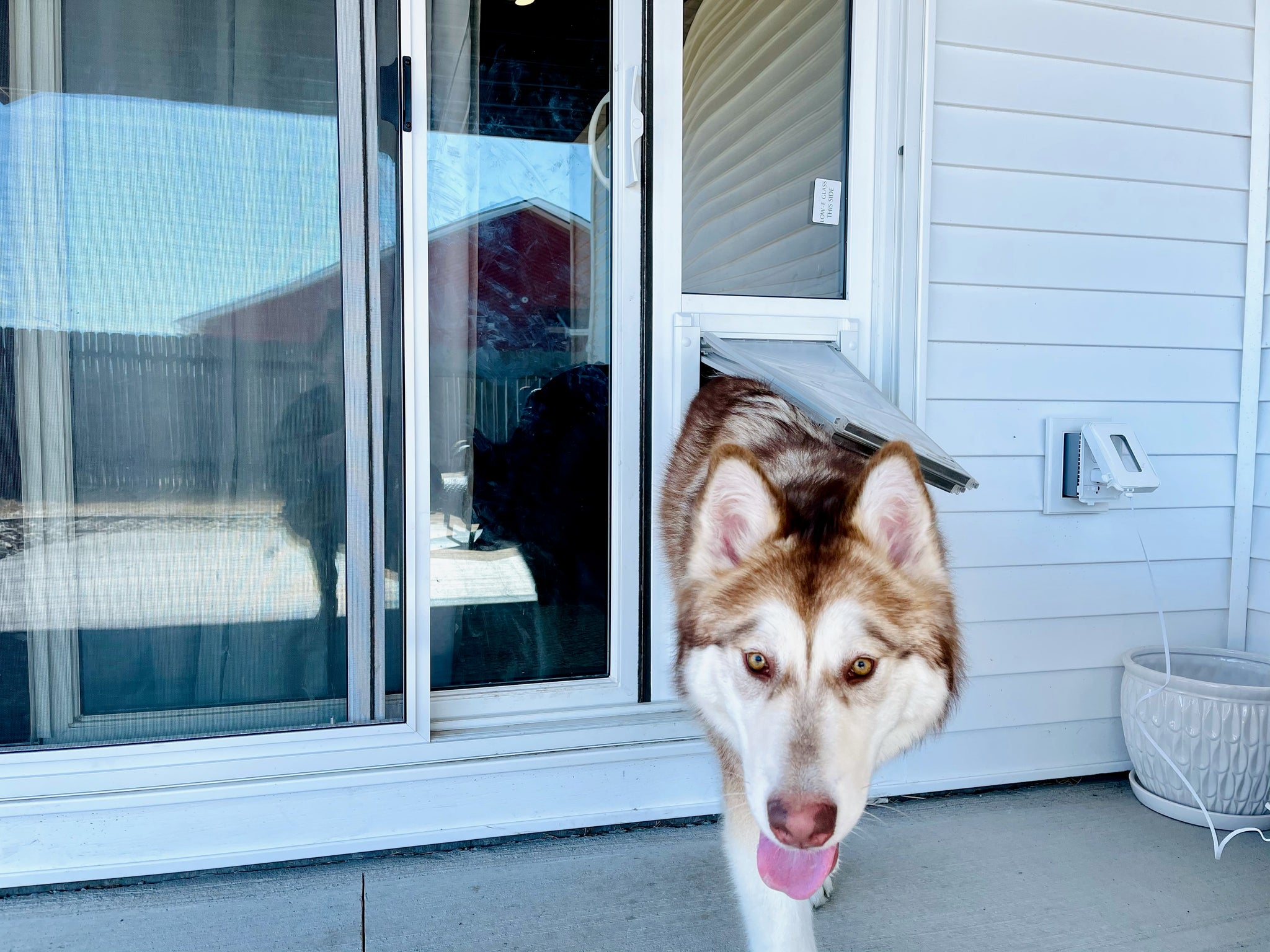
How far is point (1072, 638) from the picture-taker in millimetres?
2938

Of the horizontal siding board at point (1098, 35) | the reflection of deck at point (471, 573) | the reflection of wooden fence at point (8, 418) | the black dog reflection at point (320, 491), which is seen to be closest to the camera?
the reflection of wooden fence at point (8, 418)

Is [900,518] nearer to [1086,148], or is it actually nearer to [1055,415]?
[1055,415]

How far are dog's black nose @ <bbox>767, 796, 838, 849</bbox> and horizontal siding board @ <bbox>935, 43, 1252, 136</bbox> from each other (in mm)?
2277

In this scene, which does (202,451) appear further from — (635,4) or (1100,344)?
(1100,344)

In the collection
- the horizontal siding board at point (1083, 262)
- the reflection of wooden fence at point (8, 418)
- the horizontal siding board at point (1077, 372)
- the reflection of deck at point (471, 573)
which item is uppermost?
the horizontal siding board at point (1083, 262)

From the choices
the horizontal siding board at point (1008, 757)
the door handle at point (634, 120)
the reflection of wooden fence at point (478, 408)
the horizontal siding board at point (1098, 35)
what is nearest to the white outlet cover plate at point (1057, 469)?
the horizontal siding board at point (1008, 757)

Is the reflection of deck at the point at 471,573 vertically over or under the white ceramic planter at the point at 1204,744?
over

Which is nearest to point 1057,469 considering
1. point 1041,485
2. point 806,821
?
point 1041,485

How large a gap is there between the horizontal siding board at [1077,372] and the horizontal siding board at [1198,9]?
45.3 inches

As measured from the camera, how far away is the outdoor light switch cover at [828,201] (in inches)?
113

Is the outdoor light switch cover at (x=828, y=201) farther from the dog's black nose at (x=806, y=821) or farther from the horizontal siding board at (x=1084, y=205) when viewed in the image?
the dog's black nose at (x=806, y=821)

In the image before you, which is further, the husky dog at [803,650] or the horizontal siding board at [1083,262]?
the horizontal siding board at [1083,262]

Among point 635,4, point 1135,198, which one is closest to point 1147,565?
point 1135,198

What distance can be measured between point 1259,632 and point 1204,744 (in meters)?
0.78
